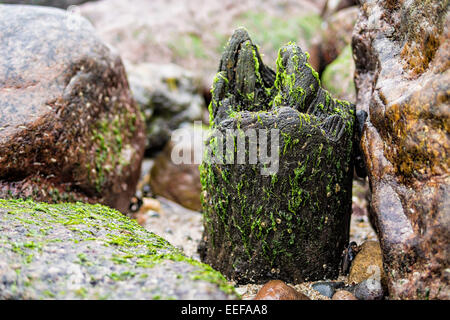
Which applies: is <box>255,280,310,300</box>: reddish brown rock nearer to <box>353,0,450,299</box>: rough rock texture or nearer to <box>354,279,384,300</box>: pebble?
<box>354,279,384,300</box>: pebble

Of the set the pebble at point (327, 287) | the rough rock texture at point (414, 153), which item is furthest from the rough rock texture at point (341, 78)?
the pebble at point (327, 287)

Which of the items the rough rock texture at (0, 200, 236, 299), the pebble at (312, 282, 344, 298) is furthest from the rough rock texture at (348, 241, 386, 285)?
the rough rock texture at (0, 200, 236, 299)

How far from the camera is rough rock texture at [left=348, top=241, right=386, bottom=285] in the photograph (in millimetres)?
3017

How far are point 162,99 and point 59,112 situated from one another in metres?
3.34

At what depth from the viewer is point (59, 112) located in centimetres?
390

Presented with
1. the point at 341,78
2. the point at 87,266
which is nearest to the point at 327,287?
the point at 87,266

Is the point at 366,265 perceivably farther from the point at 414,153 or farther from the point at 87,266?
the point at 87,266

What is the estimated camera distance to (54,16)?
4.41 metres

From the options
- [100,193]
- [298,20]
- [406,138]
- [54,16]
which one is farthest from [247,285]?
[298,20]

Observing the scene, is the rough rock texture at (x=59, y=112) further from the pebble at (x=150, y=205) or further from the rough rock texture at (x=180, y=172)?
the rough rock texture at (x=180, y=172)

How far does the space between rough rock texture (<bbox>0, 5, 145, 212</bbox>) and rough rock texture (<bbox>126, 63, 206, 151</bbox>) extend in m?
1.97

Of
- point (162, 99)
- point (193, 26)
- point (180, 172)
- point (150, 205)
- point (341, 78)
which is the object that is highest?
point (193, 26)

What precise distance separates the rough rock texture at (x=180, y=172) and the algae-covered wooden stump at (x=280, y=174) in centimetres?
284

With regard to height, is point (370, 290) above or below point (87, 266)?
below
